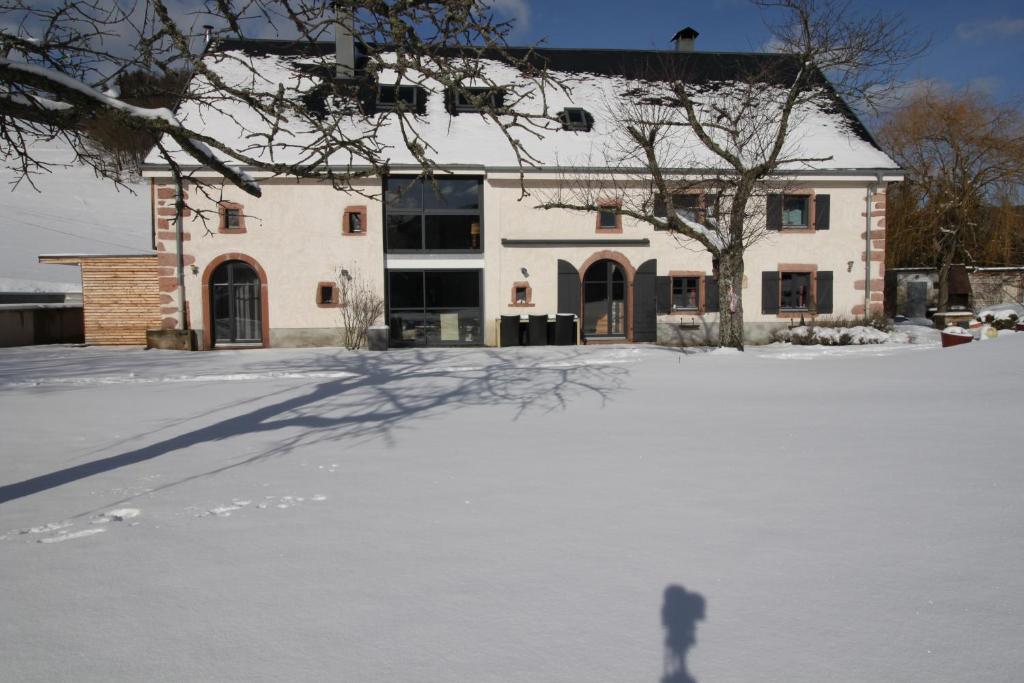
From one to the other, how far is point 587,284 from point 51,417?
45.4 ft

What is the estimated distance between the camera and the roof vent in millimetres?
25062

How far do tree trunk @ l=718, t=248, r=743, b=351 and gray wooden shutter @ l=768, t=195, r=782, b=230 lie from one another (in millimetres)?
5115

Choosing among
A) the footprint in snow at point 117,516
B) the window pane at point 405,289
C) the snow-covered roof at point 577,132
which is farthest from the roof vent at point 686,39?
the footprint in snow at point 117,516

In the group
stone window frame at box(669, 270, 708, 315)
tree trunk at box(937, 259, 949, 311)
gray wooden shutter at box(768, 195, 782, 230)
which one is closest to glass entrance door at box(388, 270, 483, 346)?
stone window frame at box(669, 270, 708, 315)

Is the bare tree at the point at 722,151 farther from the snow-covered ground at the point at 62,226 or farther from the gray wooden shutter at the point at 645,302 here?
the snow-covered ground at the point at 62,226

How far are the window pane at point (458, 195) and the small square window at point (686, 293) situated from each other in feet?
20.8

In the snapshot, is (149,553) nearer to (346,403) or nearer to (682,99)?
(346,403)

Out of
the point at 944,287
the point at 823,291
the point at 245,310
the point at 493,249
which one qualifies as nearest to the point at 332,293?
the point at 245,310

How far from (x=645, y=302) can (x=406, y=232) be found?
23.8 feet

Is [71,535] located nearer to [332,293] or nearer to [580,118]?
[332,293]

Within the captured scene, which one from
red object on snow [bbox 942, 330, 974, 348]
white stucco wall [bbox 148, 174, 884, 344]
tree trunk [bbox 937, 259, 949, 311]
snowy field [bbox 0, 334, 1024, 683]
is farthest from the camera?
tree trunk [bbox 937, 259, 949, 311]

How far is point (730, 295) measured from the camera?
46.7ft

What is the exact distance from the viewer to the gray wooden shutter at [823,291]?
61.7ft

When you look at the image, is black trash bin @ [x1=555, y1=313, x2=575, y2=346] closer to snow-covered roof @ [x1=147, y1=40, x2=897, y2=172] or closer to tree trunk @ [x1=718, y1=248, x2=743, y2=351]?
snow-covered roof @ [x1=147, y1=40, x2=897, y2=172]
